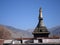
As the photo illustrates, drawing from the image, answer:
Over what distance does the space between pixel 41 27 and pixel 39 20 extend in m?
1.75

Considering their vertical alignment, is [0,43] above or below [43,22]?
below

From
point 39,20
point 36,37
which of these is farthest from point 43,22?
point 36,37

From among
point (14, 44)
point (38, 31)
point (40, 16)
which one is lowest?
point (14, 44)

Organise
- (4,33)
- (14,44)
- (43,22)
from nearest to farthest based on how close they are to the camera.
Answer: (14,44), (43,22), (4,33)

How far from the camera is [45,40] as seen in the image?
36219 millimetres

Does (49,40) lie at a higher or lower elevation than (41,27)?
lower

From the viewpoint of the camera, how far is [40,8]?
4319 centimetres

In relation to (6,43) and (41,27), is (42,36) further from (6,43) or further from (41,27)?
(6,43)

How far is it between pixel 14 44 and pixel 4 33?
112 feet

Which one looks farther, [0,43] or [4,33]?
[4,33]

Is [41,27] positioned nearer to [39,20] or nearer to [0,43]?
[39,20]

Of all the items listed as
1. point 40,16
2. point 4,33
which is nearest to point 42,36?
point 40,16

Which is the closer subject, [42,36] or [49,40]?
[49,40]

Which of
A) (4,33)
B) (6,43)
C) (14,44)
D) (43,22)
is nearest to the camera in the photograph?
(14,44)
